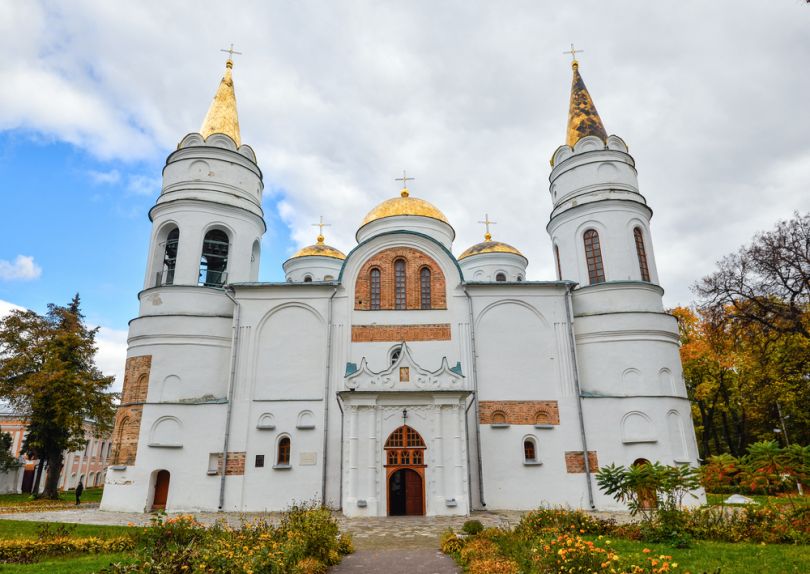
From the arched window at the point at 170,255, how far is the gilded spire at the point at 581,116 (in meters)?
17.1

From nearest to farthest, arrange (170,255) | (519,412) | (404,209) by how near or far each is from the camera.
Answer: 1. (519,412)
2. (170,255)
3. (404,209)

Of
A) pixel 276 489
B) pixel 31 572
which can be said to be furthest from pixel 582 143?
pixel 31 572

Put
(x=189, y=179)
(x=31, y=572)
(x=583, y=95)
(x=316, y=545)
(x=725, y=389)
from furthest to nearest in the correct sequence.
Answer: (x=725, y=389), (x=583, y=95), (x=189, y=179), (x=316, y=545), (x=31, y=572)

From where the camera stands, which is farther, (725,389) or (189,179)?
(725,389)

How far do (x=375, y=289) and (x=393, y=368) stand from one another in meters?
4.20

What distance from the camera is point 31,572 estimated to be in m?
8.33

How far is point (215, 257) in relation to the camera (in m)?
21.3

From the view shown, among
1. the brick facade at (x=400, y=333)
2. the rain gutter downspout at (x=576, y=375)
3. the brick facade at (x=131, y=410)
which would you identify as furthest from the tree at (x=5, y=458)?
the rain gutter downspout at (x=576, y=375)

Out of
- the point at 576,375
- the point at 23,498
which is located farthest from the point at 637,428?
the point at 23,498

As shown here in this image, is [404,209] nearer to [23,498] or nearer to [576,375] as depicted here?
[576,375]

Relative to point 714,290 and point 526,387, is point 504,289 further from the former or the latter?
point 714,290

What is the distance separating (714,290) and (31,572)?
21.2 m

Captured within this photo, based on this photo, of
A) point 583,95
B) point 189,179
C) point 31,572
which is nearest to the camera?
point 31,572

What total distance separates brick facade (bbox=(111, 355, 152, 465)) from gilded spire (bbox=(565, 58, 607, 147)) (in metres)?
19.4
